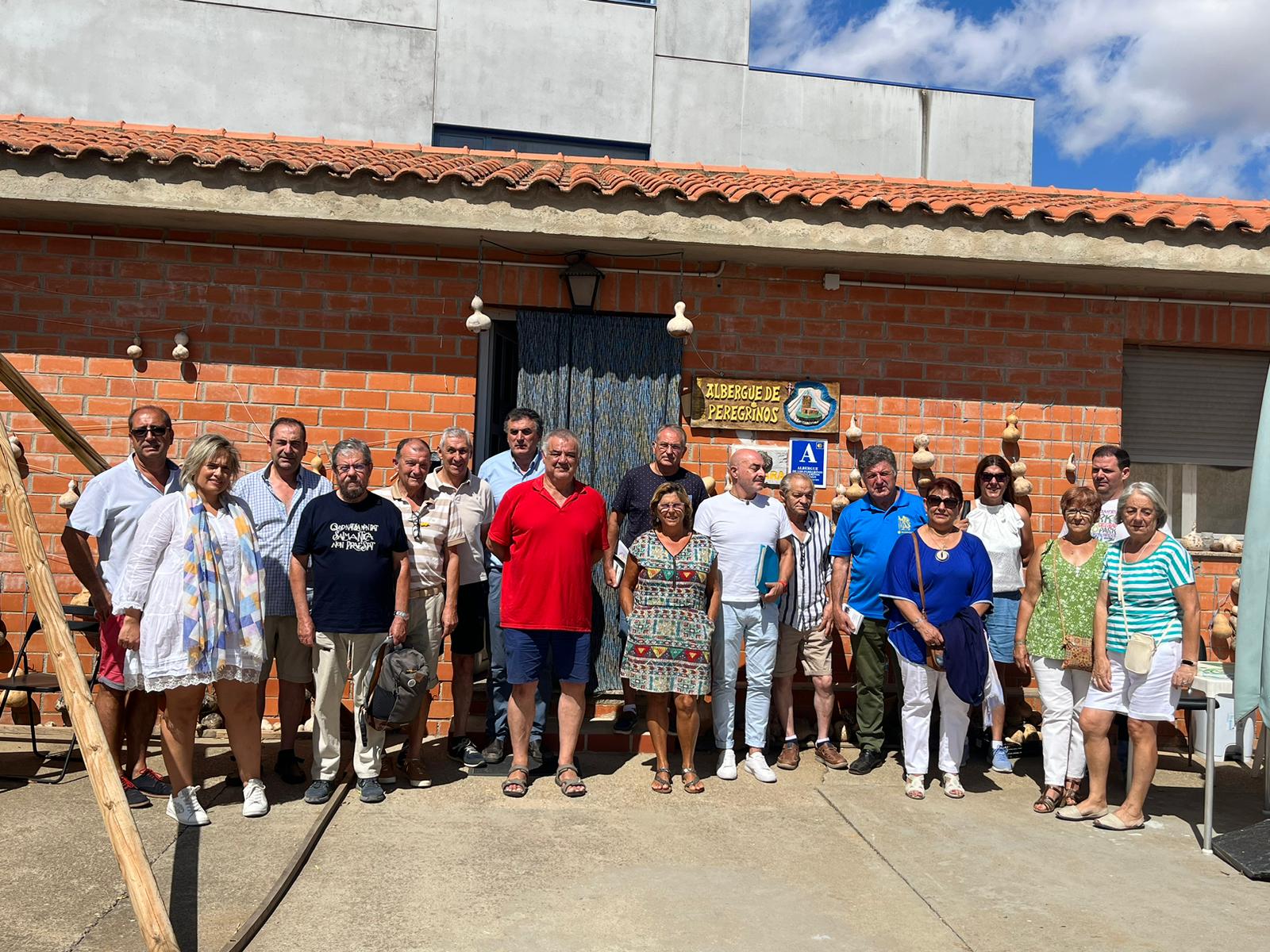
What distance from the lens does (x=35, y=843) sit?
477 centimetres

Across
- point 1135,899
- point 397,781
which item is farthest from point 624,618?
point 1135,899

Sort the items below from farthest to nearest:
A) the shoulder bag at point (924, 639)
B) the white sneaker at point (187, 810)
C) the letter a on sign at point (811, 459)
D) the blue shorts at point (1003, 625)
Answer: the letter a on sign at point (811, 459), the blue shorts at point (1003, 625), the shoulder bag at point (924, 639), the white sneaker at point (187, 810)

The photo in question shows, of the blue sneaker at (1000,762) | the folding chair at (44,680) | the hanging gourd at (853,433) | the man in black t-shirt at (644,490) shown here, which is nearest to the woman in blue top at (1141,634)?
the blue sneaker at (1000,762)

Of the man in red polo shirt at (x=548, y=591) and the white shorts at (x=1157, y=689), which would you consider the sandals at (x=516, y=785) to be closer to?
the man in red polo shirt at (x=548, y=591)

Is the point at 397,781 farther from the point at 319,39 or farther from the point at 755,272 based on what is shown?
the point at 319,39

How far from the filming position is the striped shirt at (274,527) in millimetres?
5672

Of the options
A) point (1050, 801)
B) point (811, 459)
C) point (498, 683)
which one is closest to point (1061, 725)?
point (1050, 801)

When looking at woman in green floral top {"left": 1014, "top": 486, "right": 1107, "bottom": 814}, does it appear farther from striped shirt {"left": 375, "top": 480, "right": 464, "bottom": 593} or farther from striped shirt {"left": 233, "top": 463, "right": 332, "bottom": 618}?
striped shirt {"left": 233, "top": 463, "right": 332, "bottom": 618}

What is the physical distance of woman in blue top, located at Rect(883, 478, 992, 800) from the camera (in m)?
5.97

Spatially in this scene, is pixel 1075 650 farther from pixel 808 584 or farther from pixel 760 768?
pixel 760 768

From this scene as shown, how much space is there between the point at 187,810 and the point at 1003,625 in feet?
15.2

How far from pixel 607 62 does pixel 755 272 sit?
1177 cm

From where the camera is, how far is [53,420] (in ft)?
19.2

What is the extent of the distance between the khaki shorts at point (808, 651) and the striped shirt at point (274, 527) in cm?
279
